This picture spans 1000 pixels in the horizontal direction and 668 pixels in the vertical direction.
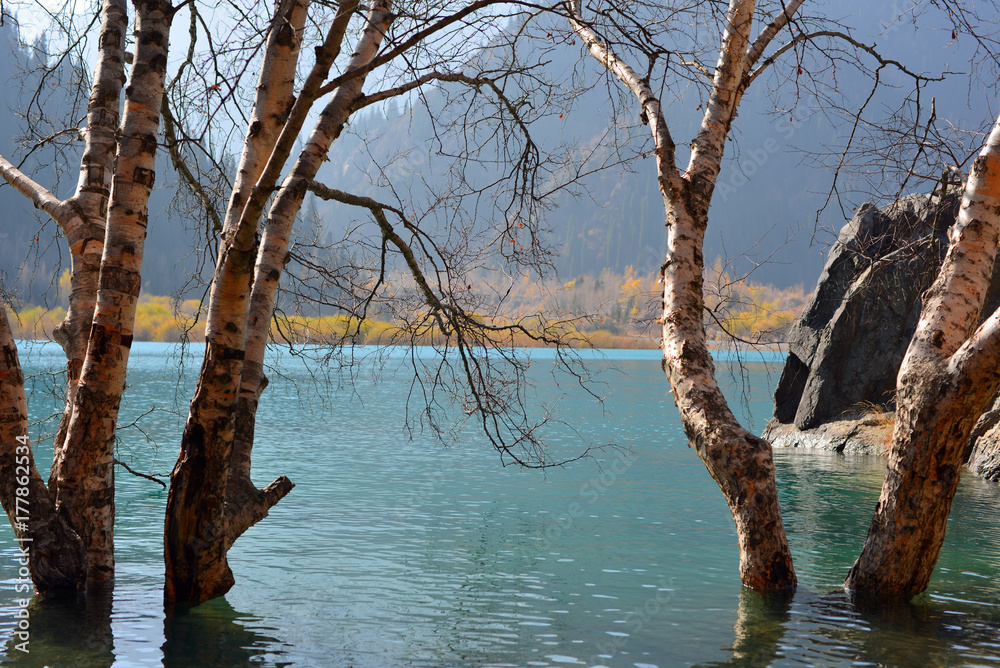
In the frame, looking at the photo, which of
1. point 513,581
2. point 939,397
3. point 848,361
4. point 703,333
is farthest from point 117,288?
Result: point 848,361

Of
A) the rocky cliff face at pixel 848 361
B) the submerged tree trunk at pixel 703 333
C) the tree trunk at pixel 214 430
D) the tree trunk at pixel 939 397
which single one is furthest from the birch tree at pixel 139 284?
the rocky cliff face at pixel 848 361

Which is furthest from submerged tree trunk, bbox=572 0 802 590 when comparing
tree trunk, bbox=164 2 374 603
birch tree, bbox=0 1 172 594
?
birch tree, bbox=0 1 172 594

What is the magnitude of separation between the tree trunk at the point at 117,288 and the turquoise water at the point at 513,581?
1062mm

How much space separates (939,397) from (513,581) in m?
4.57

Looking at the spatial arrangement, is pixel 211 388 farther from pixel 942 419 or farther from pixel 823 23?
pixel 823 23

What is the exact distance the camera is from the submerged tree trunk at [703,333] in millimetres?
6109

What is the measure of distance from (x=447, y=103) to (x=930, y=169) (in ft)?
16.3

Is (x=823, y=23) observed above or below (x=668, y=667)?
above

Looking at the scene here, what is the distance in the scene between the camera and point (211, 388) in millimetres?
5094

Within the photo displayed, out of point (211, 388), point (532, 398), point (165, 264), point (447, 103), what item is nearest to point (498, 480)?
point (447, 103)

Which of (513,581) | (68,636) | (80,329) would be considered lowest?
(513,581)

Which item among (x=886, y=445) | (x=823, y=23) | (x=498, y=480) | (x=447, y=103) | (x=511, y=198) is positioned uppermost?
(x=823, y=23)

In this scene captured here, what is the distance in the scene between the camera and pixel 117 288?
530 centimetres

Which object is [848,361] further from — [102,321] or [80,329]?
A: [102,321]
